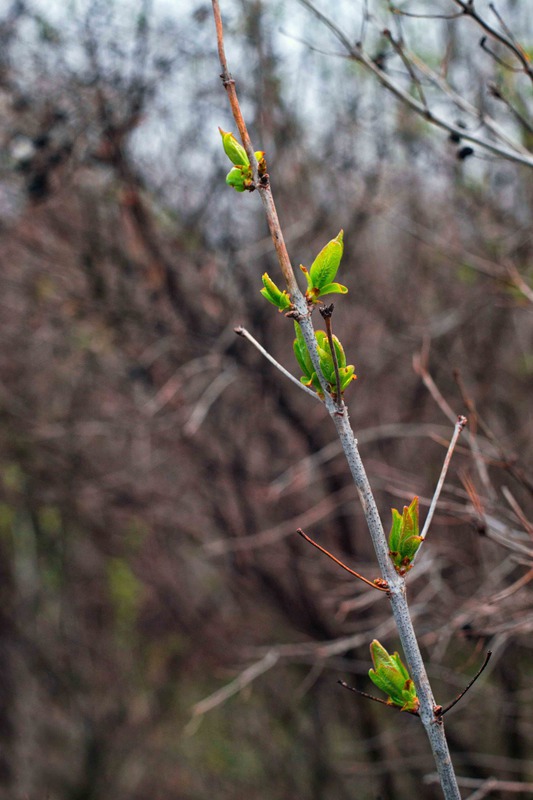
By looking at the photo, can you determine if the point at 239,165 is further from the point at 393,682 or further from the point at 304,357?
the point at 393,682

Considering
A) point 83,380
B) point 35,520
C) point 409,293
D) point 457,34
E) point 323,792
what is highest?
point 457,34

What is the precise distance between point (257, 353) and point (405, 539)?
4026 millimetres

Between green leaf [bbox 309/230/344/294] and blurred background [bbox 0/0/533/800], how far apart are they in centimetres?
233

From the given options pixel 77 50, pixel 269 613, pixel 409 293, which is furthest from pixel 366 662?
pixel 77 50

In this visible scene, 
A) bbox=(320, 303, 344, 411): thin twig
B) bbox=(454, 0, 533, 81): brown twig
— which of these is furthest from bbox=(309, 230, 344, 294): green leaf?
bbox=(454, 0, 533, 81): brown twig

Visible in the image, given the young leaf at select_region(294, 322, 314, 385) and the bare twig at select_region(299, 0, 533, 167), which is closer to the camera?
the young leaf at select_region(294, 322, 314, 385)

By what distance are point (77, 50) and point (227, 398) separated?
8.75 feet

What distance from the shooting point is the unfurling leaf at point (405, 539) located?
118cm

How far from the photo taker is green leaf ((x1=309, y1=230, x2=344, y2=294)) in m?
1.22

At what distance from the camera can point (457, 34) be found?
5.36 m

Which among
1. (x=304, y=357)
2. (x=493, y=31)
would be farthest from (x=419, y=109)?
(x=304, y=357)

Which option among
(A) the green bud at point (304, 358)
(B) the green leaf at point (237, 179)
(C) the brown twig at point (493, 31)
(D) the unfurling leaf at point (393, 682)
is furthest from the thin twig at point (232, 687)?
(C) the brown twig at point (493, 31)

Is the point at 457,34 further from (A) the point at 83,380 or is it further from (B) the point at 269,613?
(B) the point at 269,613

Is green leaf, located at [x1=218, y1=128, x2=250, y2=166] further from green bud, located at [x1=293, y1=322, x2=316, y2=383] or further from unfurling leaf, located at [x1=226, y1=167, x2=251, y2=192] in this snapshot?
green bud, located at [x1=293, y1=322, x2=316, y2=383]
